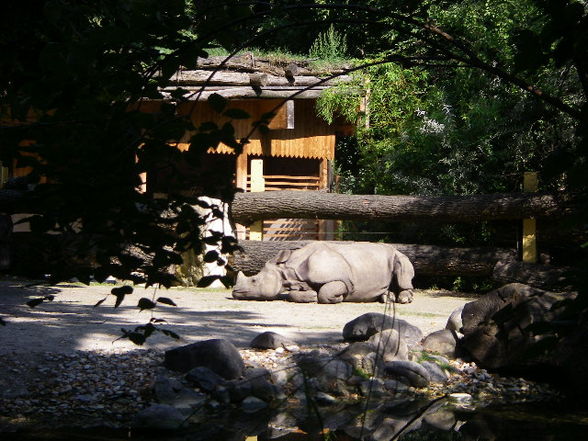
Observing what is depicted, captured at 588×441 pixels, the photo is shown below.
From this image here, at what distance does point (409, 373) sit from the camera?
7000mm

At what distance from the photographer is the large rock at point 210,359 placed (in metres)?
6.83

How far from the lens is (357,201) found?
14.8 metres


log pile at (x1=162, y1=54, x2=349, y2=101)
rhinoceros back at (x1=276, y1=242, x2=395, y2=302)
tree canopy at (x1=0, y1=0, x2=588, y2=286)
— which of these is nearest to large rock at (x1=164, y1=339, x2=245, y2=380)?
tree canopy at (x1=0, y1=0, x2=588, y2=286)

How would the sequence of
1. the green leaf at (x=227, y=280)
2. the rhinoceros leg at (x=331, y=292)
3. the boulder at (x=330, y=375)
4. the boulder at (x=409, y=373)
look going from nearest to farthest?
the green leaf at (x=227, y=280) → the boulder at (x=330, y=375) → the boulder at (x=409, y=373) → the rhinoceros leg at (x=331, y=292)

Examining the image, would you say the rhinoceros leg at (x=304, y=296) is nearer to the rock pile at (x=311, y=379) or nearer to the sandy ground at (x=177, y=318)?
the sandy ground at (x=177, y=318)

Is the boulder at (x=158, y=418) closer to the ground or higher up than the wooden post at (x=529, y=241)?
closer to the ground

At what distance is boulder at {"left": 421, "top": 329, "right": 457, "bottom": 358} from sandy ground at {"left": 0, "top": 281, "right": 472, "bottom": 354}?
670mm

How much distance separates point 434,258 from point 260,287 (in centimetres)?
356

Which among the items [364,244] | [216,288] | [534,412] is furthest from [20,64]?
[216,288]

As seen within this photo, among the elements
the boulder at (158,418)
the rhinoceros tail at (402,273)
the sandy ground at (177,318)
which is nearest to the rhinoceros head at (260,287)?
the sandy ground at (177,318)

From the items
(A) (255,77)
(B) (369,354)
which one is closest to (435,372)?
(B) (369,354)

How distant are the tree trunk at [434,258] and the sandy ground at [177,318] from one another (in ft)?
2.59

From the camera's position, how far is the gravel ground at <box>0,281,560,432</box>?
20.0 feet

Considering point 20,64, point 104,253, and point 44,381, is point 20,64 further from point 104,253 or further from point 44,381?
point 104,253
